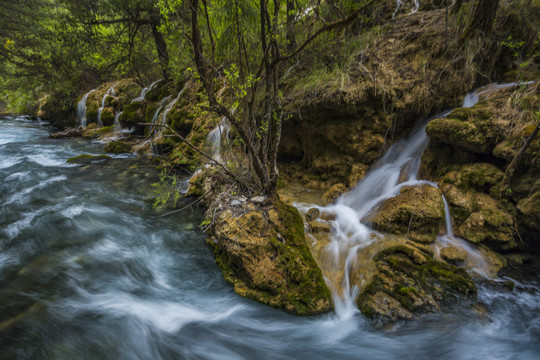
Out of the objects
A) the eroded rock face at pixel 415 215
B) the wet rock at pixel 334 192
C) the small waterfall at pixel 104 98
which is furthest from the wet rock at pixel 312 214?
the small waterfall at pixel 104 98

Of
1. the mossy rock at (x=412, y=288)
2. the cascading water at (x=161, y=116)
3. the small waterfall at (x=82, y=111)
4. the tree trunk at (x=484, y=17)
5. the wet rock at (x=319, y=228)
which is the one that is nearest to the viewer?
the mossy rock at (x=412, y=288)

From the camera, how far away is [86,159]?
8086 mm

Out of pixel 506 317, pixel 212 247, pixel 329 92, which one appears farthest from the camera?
pixel 329 92

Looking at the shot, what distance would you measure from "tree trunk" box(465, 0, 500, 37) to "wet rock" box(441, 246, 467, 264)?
12.6 ft

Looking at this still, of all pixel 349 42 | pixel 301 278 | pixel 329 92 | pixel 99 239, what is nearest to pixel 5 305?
pixel 99 239

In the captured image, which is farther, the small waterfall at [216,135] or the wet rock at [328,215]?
the small waterfall at [216,135]

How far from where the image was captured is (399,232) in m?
3.61

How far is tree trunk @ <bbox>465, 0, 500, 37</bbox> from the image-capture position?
397 cm

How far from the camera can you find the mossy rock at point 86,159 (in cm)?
790

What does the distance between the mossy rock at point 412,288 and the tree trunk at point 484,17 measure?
4196mm

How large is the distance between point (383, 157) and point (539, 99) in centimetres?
225

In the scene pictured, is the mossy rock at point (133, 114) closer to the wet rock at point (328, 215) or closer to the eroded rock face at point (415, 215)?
the wet rock at point (328, 215)

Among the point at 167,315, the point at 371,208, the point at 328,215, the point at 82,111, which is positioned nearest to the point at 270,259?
the point at 167,315

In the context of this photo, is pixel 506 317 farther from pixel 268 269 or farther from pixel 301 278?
pixel 268 269
